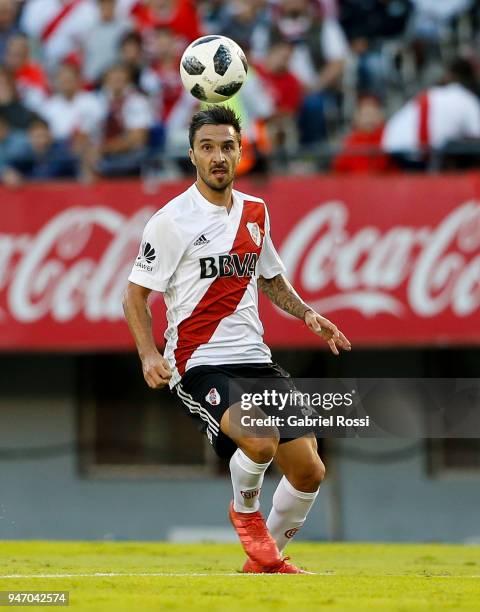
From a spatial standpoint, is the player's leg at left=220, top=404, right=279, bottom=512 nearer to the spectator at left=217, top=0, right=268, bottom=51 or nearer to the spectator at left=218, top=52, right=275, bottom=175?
the spectator at left=218, top=52, right=275, bottom=175

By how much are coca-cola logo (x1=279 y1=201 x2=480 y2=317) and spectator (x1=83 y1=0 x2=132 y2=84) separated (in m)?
3.24

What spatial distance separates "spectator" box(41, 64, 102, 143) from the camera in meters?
16.0

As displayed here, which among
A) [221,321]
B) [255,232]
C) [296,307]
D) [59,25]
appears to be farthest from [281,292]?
[59,25]

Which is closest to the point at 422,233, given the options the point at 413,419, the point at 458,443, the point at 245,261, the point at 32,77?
the point at 413,419

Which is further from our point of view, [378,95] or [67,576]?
[378,95]

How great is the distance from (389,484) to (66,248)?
4609mm

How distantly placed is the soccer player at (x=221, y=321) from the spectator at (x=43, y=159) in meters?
7.49

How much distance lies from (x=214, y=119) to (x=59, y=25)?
33.0ft

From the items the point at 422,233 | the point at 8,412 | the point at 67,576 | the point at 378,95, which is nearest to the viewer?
the point at 67,576

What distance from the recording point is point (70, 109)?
16.2 meters

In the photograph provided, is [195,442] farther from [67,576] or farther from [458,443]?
[67,576]

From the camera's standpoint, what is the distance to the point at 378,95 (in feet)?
53.6

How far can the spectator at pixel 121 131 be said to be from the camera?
50.8 feet

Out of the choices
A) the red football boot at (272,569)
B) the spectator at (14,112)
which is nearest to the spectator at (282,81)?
the spectator at (14,112)
